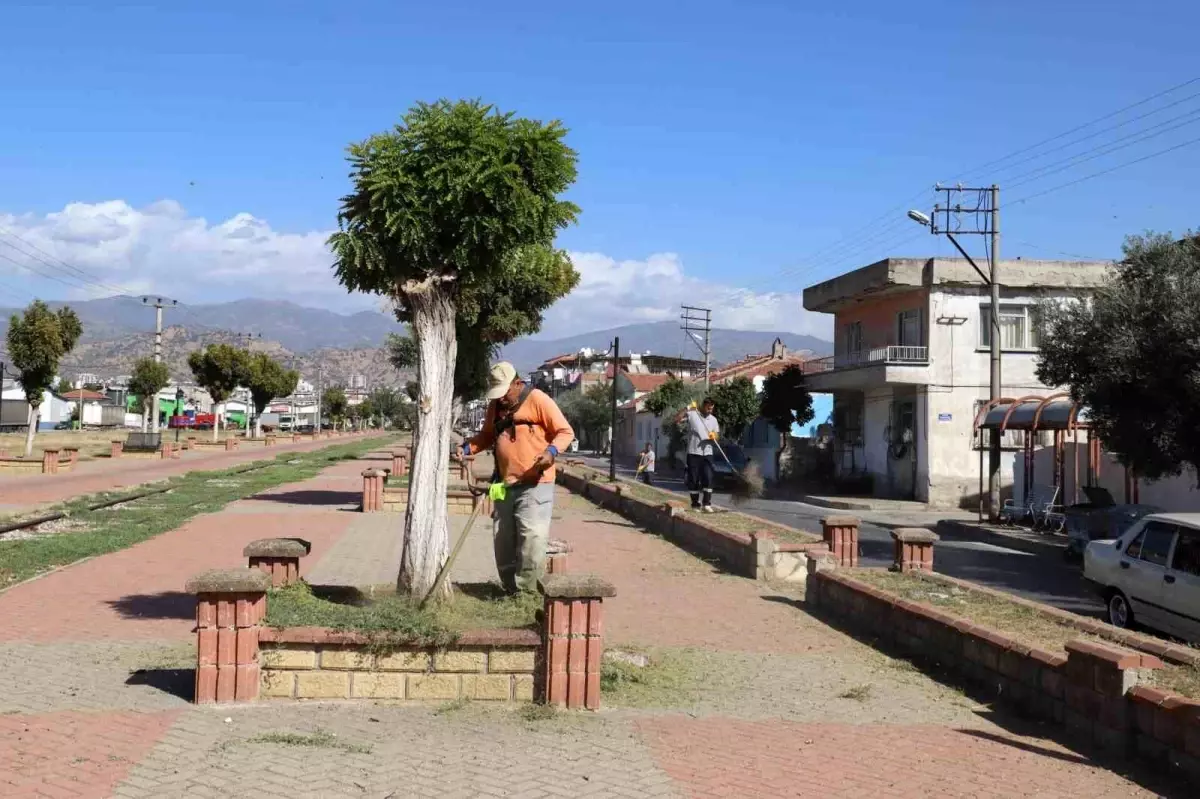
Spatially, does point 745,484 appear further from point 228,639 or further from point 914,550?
point 228,639

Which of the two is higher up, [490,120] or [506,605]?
[490,120]

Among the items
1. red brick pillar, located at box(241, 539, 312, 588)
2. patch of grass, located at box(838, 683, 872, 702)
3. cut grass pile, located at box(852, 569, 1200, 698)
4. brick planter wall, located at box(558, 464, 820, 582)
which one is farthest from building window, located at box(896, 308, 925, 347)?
red brick pillar, located at box(241, 539, 312, 588)

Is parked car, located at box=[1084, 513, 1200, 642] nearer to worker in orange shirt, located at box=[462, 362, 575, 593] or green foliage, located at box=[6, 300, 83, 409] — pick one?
worker in orange shirt, located at box=[462, 362, 575, 593]

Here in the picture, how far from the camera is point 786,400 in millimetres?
40469

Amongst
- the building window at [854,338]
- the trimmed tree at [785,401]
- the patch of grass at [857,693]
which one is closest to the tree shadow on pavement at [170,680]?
the patch of grass at [857,693]

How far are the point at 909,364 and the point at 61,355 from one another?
2958cm

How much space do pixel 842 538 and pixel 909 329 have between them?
22269 millimetres

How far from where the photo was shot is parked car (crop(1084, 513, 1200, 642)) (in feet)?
32.1

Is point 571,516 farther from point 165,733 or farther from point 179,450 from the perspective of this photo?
point 179,450

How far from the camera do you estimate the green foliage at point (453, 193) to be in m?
7.50

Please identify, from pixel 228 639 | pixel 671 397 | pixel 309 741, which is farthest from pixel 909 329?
pixel 309 741

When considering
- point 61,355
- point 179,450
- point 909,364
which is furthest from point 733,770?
point 179,450

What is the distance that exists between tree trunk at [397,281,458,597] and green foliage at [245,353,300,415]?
61.2 meters

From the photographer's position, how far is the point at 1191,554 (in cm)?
1003
